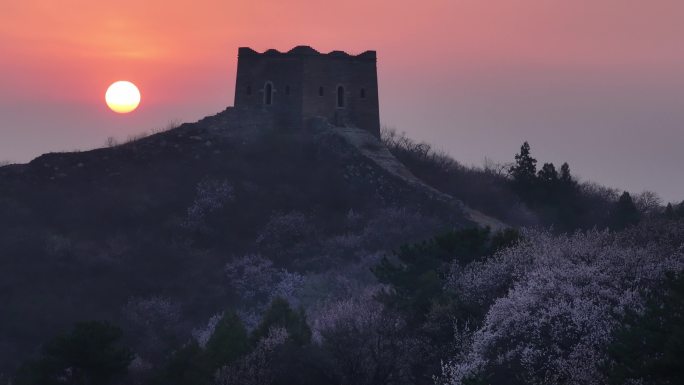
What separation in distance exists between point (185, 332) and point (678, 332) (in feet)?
109

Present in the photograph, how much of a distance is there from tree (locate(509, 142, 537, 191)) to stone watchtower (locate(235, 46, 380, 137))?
8995 millimetres

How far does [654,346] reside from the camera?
30.1m

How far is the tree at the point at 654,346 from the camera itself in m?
28.3

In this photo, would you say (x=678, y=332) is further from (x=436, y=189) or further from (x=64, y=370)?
(x=436, y=189)

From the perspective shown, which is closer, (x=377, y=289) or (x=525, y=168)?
(x=377, y=289)

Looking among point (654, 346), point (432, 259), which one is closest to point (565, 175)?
point (432, 259)

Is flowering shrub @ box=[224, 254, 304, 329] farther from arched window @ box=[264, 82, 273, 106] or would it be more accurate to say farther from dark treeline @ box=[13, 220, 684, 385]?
dark treeline @ box=[13, 220, 684, 385]

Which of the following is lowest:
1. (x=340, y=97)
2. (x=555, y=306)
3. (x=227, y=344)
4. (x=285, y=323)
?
(x=227, y=344)

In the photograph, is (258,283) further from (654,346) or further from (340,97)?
(654,346)

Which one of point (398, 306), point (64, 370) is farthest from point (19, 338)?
point (398, 306)

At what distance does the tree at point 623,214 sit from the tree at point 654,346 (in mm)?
37236

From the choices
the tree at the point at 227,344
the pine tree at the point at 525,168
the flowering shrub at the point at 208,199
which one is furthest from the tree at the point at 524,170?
the tree at the point at 227,344

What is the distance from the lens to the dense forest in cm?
3734

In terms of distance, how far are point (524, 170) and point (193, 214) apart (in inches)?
797
